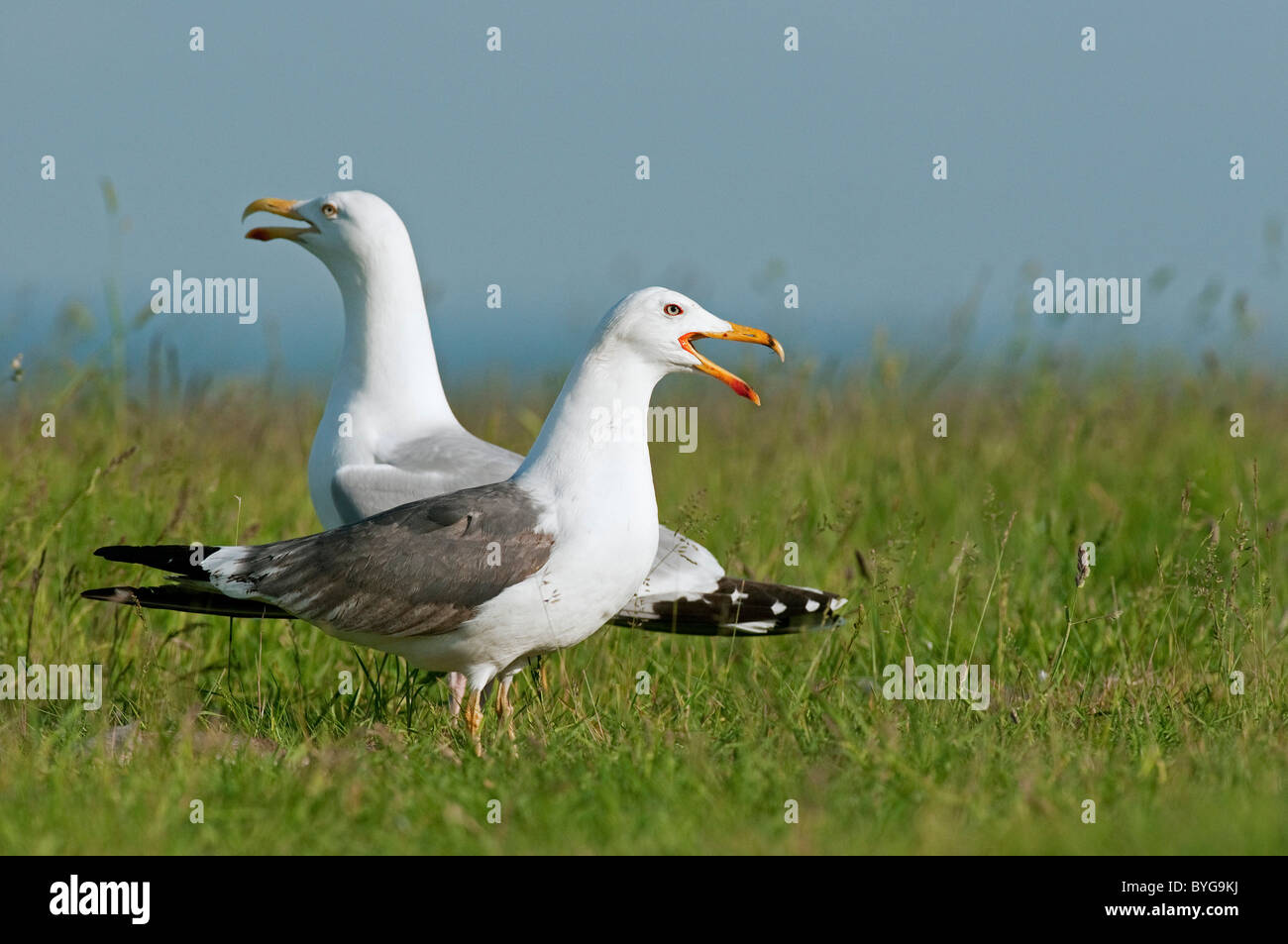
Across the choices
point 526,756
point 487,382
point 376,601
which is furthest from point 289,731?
point 487,382

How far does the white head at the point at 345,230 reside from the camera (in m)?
6.00

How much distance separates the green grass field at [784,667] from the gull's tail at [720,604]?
17cm

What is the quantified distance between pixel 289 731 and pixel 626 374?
1573 mm

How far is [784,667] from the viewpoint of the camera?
5.70 meters

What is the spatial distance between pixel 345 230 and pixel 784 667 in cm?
240

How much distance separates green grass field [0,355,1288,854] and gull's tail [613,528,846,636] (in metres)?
0.17

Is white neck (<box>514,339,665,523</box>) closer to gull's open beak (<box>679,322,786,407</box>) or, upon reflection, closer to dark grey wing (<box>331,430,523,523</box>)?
gull's open beak (<box>679,322,786,407</box>)

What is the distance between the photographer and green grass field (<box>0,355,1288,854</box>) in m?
3.73

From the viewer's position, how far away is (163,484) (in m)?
7.00

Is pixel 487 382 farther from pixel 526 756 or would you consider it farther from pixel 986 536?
pixel 526 756
